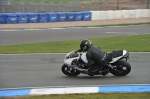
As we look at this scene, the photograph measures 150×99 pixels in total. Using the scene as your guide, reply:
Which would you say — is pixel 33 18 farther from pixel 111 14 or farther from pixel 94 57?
pixel 94 57

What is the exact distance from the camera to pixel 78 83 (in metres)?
11.2

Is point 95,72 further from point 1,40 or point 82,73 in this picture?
point 1,40

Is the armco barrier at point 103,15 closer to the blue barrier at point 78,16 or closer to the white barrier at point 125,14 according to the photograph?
the white barrier at point 125,14

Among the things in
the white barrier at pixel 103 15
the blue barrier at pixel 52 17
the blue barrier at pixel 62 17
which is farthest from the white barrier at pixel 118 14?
the blue barrier at pixel 52 17

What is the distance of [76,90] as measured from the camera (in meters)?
10.3

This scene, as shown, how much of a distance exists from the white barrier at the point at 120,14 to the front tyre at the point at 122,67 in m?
27.7

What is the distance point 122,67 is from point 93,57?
112 cm

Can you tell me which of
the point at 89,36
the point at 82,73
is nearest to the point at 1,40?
the point at 89,36

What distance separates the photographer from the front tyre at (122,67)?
11654 millimetres

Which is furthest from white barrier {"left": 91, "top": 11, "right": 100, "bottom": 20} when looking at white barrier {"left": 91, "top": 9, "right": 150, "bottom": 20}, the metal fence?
the metal fence

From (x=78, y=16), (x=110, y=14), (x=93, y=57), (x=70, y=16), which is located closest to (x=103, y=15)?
(x=110, y=14)

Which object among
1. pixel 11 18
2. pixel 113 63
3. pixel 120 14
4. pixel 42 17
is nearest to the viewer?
pixel 113 63

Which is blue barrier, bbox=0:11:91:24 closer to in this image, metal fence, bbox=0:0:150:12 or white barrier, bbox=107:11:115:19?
metal fence, bbox=0:0:150:12

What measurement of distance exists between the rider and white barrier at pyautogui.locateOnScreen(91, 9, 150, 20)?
27.9m
